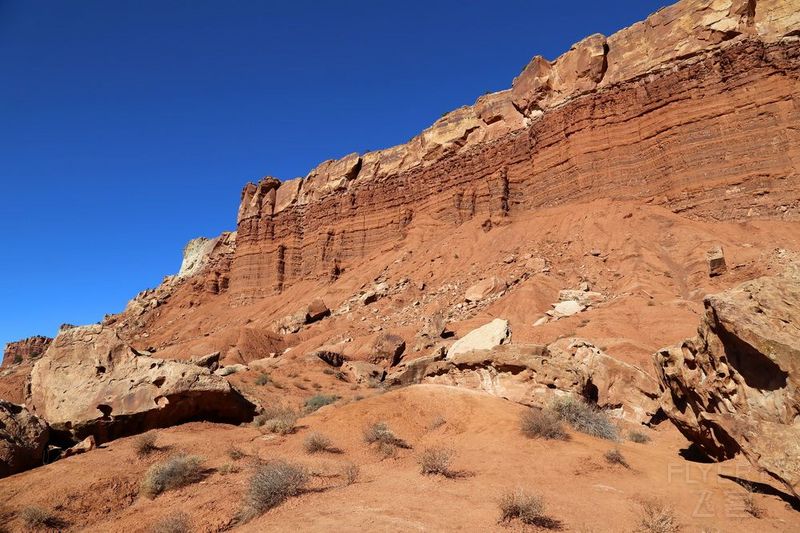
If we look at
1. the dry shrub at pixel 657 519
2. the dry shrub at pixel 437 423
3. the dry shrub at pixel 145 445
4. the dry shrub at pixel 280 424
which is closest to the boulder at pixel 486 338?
the dry shrub at pixel 437 423

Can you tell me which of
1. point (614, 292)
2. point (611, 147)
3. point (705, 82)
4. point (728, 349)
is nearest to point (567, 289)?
point (614, 292)

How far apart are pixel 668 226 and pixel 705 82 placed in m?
10.7

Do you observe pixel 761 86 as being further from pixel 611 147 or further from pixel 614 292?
pixel 614 292

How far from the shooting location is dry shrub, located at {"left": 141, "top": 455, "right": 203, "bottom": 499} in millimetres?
5758

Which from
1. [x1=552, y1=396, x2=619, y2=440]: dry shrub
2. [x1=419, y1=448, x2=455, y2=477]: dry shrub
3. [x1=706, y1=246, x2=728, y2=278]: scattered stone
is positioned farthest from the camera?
[x1=706, y1=246, x2=728, y2=278]: scattered stone

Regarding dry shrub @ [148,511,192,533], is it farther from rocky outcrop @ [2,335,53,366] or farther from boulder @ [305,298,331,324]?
rocky outcrop @ [2,335,53,366]

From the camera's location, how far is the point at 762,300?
5.30 metres

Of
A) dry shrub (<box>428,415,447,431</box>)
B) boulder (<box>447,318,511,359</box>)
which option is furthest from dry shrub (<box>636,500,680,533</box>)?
boulder (<box>447,318,511,359</box>)

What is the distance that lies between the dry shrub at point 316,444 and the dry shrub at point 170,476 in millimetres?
1685

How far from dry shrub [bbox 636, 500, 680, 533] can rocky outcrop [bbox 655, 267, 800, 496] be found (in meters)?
1.20

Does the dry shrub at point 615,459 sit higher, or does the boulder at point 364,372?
the dry shrub at point 615,459

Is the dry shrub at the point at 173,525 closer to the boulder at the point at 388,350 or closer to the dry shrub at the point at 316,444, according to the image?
the dry shrub at the point at 316,444

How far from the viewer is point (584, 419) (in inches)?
316

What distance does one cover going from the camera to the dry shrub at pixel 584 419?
7.84 metres
